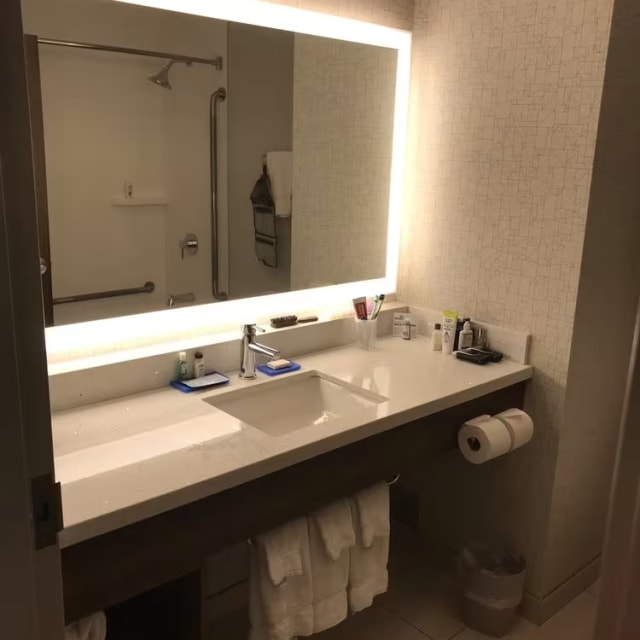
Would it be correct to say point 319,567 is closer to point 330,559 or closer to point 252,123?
point 330,559

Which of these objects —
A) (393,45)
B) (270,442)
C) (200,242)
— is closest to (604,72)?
(393,45)

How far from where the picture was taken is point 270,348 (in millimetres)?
2041

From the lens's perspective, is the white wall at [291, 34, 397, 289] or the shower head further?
the white wall at [291, 34, 397, 289]

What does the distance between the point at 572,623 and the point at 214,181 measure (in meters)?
1.76

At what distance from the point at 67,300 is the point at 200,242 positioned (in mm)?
405

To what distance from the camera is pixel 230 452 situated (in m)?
1.47

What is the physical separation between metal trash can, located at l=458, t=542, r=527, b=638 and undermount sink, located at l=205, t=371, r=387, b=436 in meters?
0.72

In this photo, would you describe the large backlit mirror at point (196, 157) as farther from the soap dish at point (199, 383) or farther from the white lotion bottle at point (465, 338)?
the white lotion bottle at point (465, 338)

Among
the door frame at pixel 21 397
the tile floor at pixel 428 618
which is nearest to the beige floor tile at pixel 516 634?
the tile floor at pixel 428 618

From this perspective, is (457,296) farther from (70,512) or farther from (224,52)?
(70,512)

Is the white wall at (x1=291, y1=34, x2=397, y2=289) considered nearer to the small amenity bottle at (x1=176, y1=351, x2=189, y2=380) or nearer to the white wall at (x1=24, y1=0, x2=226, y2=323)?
the white wall at (x1=24, y1=0, x2=226, y2=323)

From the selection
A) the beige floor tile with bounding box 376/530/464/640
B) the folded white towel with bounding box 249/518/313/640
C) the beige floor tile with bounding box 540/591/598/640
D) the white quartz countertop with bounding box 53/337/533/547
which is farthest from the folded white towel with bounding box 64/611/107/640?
the beige floor tile with bounding box 540/591/598/640

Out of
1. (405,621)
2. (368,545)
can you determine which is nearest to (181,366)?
(368,545)

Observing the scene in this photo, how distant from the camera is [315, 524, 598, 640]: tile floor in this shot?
214cm
